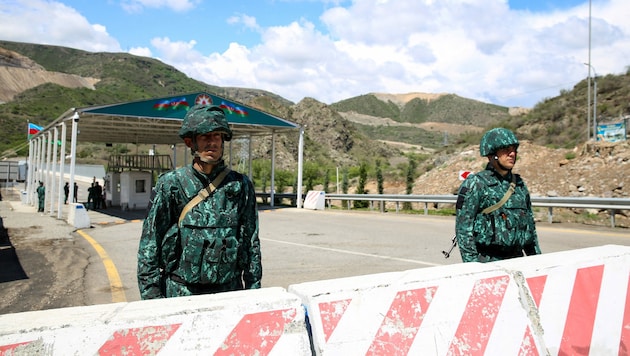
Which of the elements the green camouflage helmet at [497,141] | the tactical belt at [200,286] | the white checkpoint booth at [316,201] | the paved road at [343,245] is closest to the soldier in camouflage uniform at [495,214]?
the green camouflage helmet at [497,141]

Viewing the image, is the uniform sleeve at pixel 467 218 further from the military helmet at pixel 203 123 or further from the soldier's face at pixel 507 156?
the military helmet at pixel 203 123

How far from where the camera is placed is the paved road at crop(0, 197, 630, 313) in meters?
6.38

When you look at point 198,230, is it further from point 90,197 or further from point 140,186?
point 90,197

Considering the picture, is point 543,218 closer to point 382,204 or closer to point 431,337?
point 382,204

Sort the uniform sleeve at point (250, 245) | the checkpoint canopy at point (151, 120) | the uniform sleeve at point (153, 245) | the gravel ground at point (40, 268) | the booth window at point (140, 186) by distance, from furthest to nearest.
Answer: the booth window at point (140, 186) < the checkpoint canopy at point (151, 120) < the gravel ground at point (40, 268) < the uniform sleeve at point (250, 245) < the uniform sleeve at point (153, 245)

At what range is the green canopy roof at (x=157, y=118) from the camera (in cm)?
1758

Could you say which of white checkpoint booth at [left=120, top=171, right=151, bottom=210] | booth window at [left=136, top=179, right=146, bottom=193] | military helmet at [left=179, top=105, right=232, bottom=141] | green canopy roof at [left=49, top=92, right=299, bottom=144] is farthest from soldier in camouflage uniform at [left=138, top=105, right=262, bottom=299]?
booth window at [left=136, top=179, right=146, bottom=193]

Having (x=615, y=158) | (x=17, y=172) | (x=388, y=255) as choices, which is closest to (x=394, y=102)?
(x=17, y=172)

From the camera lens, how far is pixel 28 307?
5.41m

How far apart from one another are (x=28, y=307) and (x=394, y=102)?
17510cm

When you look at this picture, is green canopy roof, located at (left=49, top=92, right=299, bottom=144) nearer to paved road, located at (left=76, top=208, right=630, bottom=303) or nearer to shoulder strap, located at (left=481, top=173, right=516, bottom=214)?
paved road, located at (left=76, top=208, right=630, bottom=303)

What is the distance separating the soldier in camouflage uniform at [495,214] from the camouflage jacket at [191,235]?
1861 millimetres

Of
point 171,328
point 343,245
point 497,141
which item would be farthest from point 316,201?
point 171,328

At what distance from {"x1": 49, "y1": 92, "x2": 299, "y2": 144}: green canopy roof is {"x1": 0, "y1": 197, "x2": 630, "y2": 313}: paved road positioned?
4.86 meters
